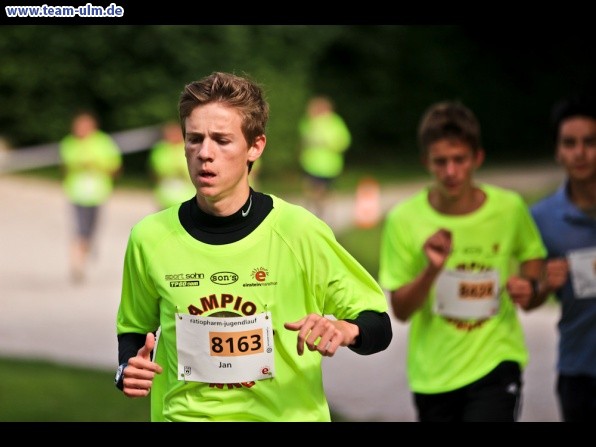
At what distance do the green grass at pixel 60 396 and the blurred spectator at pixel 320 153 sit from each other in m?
9.58

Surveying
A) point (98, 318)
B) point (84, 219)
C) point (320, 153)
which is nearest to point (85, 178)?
point (84, 219)

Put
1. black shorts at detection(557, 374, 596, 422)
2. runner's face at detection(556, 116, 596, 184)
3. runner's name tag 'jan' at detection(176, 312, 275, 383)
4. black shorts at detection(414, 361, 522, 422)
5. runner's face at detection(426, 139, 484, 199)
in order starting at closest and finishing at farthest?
1. runner's name tag 'jan' at detection(176, 312, 275, 383)
2. black shorts at detection(414, 361, 522, 422)
3. runner's face at detection(426, 139, 484, 199)
4. black shorts at detection(557, 374, 596, 422)
5. runner's face at detection(556, 116, 596, 184)

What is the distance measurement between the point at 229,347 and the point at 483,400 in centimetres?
182

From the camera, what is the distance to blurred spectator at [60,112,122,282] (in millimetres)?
14758

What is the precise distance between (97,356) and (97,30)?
14217 mm

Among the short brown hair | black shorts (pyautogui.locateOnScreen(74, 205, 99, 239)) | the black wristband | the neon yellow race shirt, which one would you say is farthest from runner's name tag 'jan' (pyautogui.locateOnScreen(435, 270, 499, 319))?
black shorts (pyautogui.locateOnScreen(74, 205, 99, 239))

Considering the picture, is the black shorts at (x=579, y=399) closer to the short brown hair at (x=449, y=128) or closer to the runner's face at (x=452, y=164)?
the runner's face at (x=452, y=164)

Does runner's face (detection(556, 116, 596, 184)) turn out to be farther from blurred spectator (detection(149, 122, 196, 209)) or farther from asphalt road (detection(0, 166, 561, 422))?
blurred spectator (detection(149, 122, 196, 209))

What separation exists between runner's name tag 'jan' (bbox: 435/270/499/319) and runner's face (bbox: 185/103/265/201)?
1.91m

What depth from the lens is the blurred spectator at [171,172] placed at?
588 inches

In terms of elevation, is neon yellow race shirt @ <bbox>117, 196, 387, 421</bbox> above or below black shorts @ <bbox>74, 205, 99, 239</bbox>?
below

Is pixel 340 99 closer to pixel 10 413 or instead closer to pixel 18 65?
pixel 18 65

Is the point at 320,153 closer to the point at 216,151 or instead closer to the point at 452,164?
the point at 452,164

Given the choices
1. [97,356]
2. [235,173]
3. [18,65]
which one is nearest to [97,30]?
[18,65]
